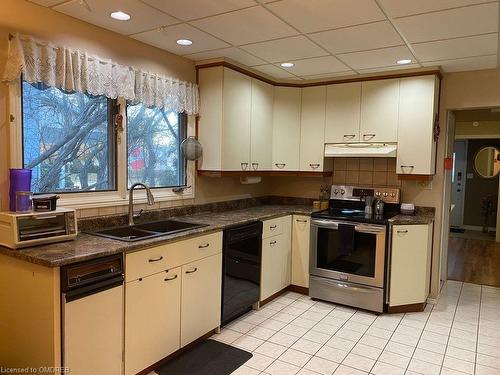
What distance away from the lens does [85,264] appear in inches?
79.2

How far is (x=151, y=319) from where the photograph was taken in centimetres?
243

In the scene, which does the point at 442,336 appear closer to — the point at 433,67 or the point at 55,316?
the point at 433,67

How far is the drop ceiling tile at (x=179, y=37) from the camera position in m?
2.75

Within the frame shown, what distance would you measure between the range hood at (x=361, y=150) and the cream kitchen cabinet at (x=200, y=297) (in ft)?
6.01

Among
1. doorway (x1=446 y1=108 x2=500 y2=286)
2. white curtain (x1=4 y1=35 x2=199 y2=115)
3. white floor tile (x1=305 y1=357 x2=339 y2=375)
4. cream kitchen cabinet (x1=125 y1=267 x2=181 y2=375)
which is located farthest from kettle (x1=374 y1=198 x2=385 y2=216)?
doorway (x1=446 y1=108 x2=500 y2=286)

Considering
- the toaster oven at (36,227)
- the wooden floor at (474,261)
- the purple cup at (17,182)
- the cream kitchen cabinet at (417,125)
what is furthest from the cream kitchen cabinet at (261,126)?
the wooden floor at (474,261)

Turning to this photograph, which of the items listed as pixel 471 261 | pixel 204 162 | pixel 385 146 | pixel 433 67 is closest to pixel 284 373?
pixel 204 162

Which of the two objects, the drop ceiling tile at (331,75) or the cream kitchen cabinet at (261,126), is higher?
the drop ceiling tile at (331,75)

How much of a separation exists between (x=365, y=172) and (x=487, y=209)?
5076 mm

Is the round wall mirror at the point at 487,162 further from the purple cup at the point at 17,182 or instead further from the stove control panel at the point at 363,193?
the purple cup at the point at 17,182

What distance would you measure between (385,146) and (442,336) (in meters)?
1.83

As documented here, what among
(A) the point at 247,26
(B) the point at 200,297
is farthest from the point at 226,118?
(B) the point at 200,297

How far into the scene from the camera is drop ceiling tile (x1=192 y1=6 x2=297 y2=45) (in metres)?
2.45

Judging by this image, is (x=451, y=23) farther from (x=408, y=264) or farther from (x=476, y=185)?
(x=476, y=185)
